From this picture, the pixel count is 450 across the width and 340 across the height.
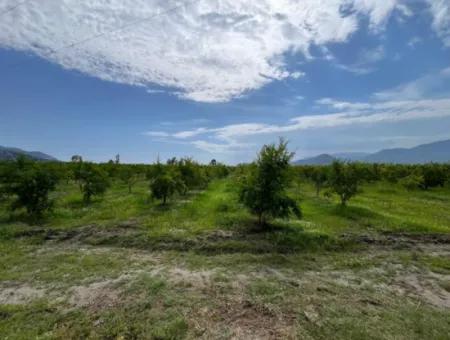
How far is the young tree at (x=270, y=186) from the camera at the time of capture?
12859 millimetres

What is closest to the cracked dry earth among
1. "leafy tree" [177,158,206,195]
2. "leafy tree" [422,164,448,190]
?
"leafy tree" [177,158,206,195]

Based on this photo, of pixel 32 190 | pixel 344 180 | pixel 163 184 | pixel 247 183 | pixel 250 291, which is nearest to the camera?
pixel 250 291

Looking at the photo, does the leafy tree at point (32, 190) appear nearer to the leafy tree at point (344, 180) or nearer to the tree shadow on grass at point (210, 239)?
the tree shadow on grass at point (210, 239)

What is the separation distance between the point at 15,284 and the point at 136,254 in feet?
11.9

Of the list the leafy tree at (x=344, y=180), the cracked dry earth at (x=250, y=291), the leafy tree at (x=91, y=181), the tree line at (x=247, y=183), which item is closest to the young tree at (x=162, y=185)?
the tree line at (x=247, y=183)

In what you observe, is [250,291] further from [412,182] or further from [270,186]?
[412,182]

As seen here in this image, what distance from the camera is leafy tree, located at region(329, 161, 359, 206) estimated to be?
18.2 metres

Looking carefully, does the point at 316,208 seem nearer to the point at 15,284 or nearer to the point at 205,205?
the point at 205,205

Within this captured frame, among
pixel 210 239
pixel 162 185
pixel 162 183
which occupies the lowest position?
pixel 210 239

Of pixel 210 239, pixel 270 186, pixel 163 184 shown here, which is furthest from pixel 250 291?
pixel 163 184

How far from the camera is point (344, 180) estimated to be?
18391 mm

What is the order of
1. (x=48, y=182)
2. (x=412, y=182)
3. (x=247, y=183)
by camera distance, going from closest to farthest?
1. (x=247, y=183)
2. (x=48, y=182)
3. (x=412, y=182)

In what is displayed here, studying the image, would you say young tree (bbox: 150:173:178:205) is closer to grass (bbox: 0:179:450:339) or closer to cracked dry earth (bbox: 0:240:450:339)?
grass (bbox: 0:179:450:339)

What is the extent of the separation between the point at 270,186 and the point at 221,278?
5.68 m
